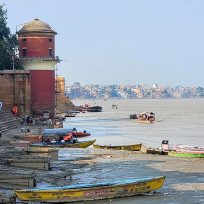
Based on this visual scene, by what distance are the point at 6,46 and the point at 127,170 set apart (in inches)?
1670

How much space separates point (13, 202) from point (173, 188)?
764 cm

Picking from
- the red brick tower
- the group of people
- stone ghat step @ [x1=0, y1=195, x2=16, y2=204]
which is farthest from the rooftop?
stone ghat step @ [x1=0, y1=195, x2=16, y2=204]

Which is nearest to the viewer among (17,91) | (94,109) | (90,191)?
(90,191)

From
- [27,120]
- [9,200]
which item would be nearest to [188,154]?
[9,200]

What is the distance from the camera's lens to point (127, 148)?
3994 cm

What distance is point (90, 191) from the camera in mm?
20656

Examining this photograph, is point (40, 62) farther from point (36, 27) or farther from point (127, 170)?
point (127, 170)

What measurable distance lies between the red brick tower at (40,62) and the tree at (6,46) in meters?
Answer: 1.42

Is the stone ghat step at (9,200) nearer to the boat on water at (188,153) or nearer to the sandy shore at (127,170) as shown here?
the sandy shore at (127,170)

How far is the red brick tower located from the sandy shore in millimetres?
28923

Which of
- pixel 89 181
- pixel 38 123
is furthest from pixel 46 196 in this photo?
pixel 38 123

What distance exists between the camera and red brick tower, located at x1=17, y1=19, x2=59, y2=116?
66375 millimetres

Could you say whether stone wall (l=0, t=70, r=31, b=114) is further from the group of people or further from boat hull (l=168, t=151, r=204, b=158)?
boat hull (l=168, t=151, r=204, b=158)

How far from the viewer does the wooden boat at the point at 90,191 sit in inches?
785
